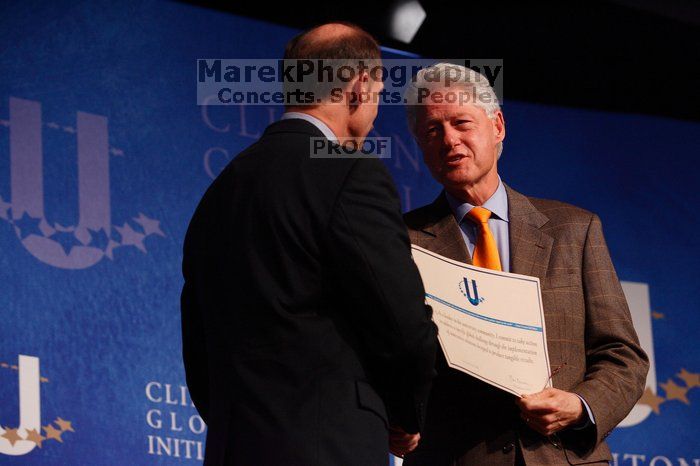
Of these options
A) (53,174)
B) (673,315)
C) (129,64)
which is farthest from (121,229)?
(673,315)

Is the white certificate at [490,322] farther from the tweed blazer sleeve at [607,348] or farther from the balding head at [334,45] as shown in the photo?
the balding head at [334,45]

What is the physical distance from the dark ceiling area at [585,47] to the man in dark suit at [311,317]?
98.6 inches

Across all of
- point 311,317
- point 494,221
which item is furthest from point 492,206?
point 311,317

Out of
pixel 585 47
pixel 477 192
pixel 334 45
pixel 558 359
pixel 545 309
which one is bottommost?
pixel 558 359

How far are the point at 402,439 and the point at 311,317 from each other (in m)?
0.37

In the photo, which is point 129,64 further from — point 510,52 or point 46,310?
point 510,52

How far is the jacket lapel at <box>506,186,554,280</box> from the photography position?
88.2 inches

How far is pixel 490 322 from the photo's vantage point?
2055 millimetres

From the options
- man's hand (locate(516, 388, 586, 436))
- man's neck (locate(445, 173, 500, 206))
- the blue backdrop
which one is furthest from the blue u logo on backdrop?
man's hand (locate(516, 388, 586, 436))

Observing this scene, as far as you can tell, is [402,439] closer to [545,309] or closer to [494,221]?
[545,309]

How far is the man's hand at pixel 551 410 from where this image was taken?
1.98 m

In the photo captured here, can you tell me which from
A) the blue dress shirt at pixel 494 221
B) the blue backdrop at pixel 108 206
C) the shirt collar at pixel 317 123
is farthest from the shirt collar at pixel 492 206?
the blue backdrop at pixel 108 206

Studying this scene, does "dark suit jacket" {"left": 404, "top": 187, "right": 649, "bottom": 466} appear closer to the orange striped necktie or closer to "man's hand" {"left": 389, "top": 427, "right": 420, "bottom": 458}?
the orange striped necktie

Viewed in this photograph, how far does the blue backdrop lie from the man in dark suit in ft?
4.27
